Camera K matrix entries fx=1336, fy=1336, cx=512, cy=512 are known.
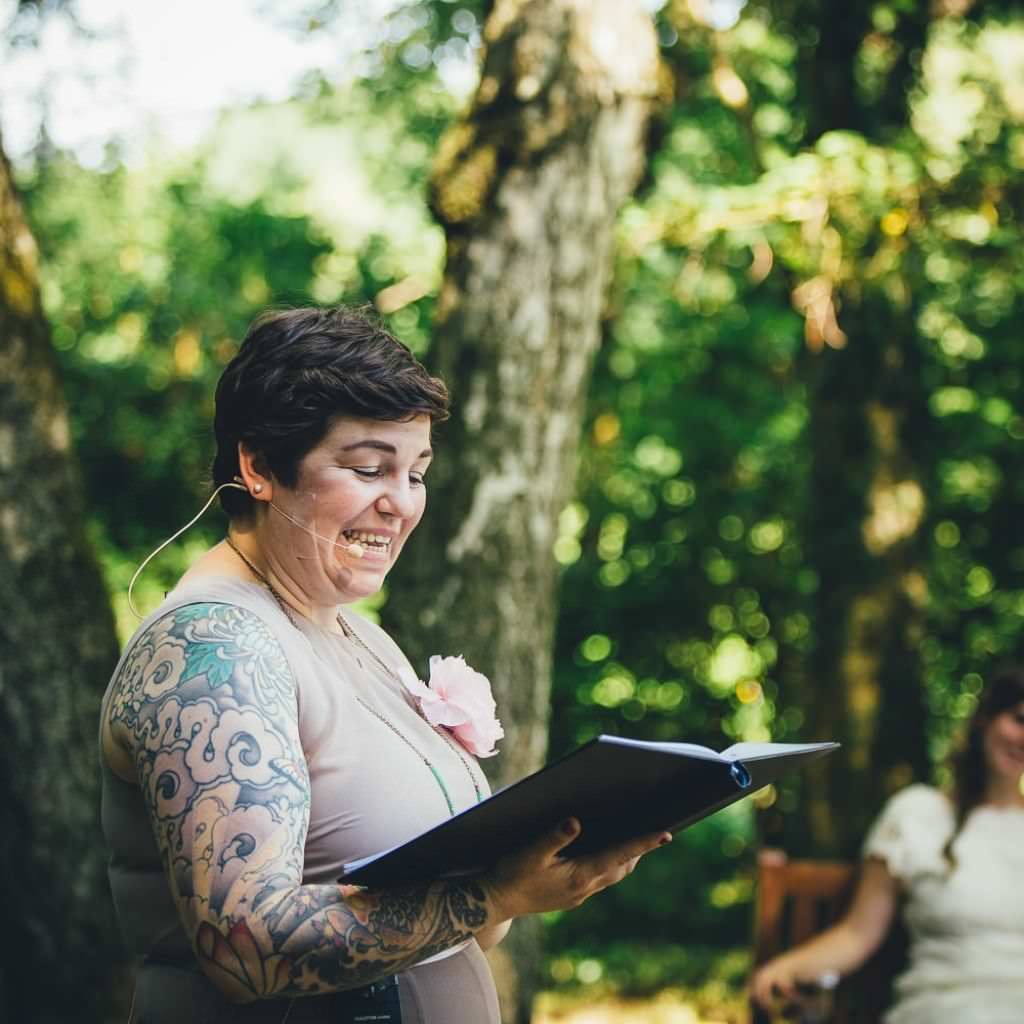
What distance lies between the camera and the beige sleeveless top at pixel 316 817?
60.1 inches

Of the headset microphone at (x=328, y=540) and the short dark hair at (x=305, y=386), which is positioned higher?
the short dark hair at (x=305, y=386)

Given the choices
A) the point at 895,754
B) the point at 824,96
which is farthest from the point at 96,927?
the point at 824,96

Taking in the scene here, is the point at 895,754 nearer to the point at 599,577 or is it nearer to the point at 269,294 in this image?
the point at 599,577

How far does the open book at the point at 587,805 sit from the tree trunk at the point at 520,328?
1.92 m

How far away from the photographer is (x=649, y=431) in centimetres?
802

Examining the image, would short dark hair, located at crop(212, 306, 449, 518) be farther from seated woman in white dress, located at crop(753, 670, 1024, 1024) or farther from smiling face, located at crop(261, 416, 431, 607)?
seated woman in white dress, located at crop(753, 670, 1024, 1024)

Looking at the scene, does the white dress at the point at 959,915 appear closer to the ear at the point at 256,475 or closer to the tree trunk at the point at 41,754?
the tree trunk at the point at 41,754

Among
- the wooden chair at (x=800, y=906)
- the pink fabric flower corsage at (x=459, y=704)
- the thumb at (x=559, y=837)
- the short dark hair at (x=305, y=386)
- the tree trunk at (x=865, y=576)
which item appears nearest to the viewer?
the thumb at (x=559, y=837)

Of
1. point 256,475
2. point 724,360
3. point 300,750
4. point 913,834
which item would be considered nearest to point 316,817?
point 300,750

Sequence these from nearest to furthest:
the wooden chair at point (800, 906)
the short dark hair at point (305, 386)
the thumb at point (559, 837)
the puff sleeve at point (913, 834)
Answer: the thumb at point (559, 837), the short dark hair at point (305, 386), the puff sleeve at point (913, 834), the wooden chair at point (800, 906)

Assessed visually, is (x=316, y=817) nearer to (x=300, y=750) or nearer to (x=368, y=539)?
(x=300, y=750)

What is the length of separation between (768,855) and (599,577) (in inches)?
155

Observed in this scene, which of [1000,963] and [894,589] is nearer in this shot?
[1000,963]

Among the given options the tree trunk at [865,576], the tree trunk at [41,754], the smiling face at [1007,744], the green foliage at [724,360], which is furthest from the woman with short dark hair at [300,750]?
the tree trunk at [865,576]
